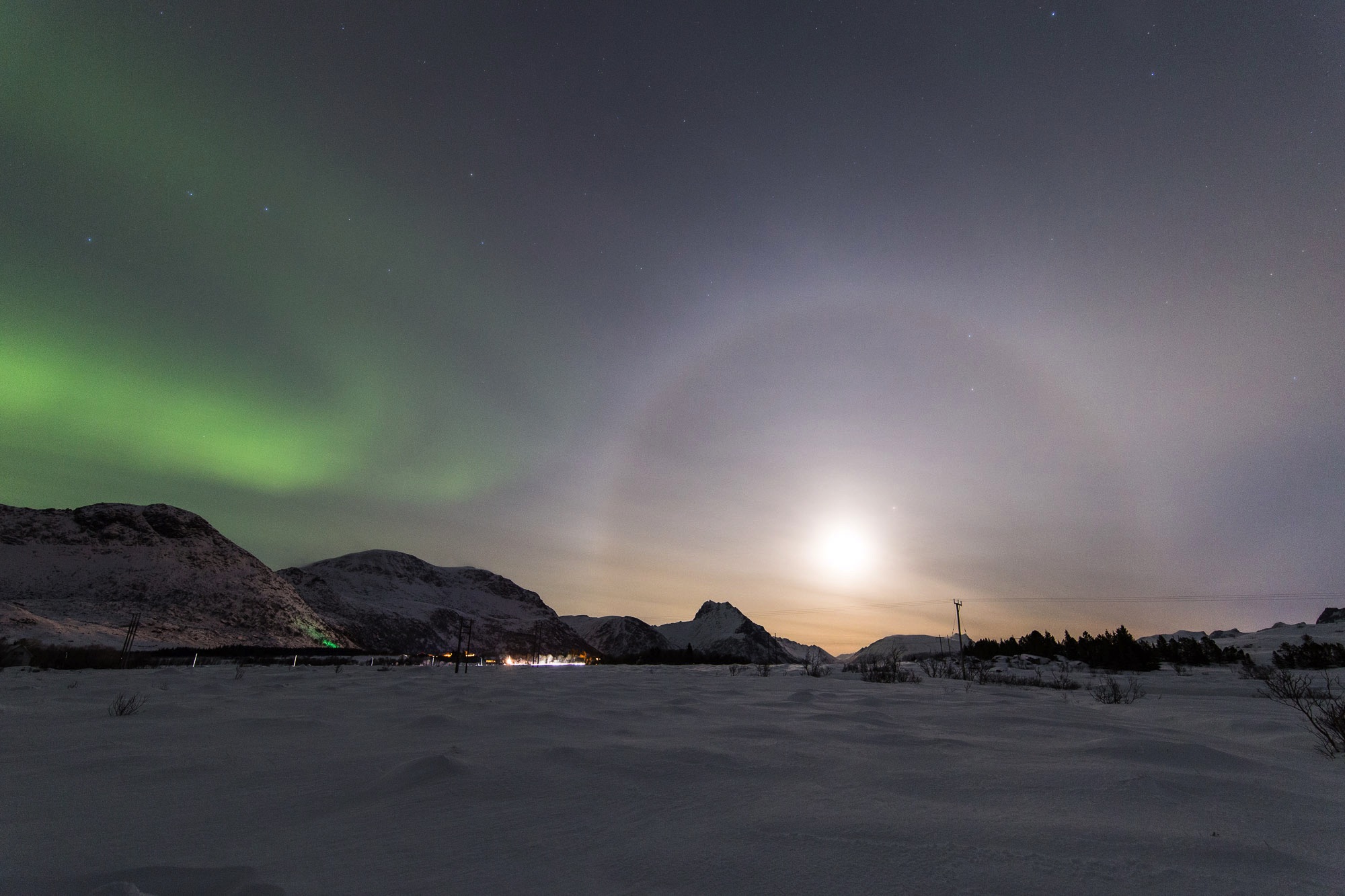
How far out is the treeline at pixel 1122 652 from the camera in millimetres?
32500

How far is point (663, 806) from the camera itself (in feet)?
9.47

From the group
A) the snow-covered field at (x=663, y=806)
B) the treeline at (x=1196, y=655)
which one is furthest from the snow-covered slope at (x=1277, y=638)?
the snow-covered field at (x=663, y=806)

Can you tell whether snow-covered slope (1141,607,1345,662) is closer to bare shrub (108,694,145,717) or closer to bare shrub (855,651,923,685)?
bare shrub (855,651,923,685)

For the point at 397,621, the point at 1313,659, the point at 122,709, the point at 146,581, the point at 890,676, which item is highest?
the point at 146,581

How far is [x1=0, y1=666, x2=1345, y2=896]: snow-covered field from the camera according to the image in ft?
6.58

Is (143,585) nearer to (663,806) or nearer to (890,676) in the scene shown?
(890,676)

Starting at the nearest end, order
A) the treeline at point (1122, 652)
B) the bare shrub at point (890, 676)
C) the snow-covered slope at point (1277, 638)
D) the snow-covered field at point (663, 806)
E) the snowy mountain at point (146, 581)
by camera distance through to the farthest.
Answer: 1. the snow-covered field at point (663, 806)
2. the bare shrub at point (890, 676)
3. the treeline at point (1122, 652)
4. the snow-covered slope at point (1277, 638)
5. the snowy mountain at point (146, 581)

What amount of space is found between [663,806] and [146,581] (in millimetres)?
116890

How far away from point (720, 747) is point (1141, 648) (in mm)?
47667

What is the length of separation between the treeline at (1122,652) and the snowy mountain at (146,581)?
85.0m

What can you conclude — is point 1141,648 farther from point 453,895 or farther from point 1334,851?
point 453,895

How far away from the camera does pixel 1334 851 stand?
88.2 inches

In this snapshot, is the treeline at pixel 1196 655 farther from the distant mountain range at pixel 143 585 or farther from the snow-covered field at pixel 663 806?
the snow-covered field at pixel 663 806

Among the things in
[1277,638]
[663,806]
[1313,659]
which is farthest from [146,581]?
[1277,638]
